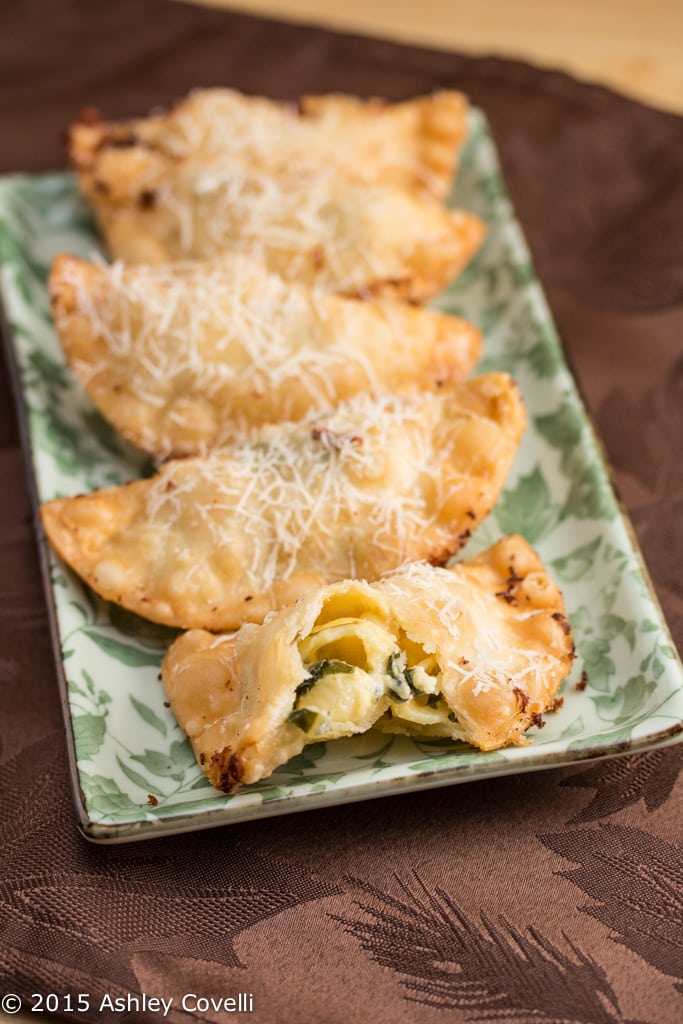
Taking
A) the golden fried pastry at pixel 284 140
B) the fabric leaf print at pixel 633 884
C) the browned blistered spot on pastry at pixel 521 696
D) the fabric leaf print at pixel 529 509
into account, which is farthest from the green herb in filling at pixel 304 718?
the golden fried pastry at pixel 284 140

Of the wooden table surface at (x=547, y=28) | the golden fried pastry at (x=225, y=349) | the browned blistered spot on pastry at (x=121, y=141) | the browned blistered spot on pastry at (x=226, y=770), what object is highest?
the wooden table surface at (x=547, y=28)

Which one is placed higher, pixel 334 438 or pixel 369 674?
pixel 334 438

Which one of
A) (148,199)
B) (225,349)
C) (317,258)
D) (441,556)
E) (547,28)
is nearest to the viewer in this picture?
(441,556)

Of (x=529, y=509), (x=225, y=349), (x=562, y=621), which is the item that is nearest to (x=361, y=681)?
(x=562, y=621)

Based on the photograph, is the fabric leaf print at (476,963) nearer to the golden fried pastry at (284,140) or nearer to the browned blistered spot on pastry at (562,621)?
the browned blistered spot on pastry at (562,621)

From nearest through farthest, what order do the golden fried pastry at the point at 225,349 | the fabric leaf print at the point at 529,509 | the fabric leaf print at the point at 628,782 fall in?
the fabric leaf print at the point at 628,782
the fabric leaf print at the point at 529,509
the golden fried pastry at the point at 225,349

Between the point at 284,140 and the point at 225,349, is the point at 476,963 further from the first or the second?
the point at 284,140

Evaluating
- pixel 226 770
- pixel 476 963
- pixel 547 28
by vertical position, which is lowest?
pixel 476 963

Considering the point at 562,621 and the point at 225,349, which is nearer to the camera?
the point at 562,621
